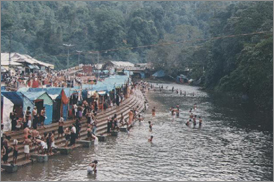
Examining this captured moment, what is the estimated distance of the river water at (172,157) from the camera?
20516 mm

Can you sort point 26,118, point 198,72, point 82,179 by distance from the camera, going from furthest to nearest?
point 198,72, point 26,118, point 82,179

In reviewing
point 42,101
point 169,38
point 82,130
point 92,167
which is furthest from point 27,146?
point 169,38

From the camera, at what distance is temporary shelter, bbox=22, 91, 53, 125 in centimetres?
2568

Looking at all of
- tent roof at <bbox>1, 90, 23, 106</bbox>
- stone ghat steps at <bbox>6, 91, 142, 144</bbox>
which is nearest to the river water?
stone ghat steps at <bbox>6, 91, 142, 144</bbox>

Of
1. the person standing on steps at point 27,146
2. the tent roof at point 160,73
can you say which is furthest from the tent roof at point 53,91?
the tent roof at point 160,73

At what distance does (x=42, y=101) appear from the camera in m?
26.4

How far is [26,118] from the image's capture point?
24.1 meters

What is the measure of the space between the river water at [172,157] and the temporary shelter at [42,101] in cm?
331

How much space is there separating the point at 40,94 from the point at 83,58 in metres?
84.9

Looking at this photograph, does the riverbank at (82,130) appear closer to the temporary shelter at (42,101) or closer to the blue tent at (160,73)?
the temporary shelter at (42,101)

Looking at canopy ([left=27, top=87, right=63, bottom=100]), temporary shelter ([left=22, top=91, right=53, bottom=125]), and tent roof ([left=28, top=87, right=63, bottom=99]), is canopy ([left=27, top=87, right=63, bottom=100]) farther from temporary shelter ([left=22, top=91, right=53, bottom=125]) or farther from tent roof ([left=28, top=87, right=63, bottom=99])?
temporary shelter ([left=22, top=91, right=53, bottom=125])

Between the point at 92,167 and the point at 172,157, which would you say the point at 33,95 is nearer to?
the point at 92,167

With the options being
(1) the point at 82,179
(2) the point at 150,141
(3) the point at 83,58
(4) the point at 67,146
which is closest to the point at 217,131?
(2) the point at 150,141

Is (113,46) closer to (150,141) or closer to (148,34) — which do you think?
(148,34)
